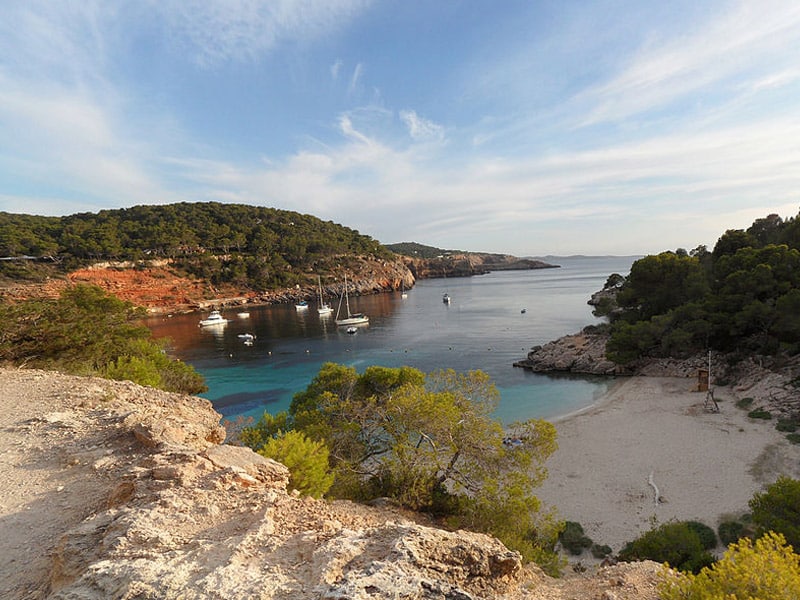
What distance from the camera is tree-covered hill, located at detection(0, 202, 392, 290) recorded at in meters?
65.0

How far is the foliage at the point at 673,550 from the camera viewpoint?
373 inches

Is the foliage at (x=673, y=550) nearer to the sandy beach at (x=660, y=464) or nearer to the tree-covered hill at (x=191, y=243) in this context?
the sandy beach at (x=660, y=464)

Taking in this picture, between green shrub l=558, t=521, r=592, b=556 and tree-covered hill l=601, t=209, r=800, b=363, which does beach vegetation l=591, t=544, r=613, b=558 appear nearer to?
green shrub l=558, t=521, r=592, b=556

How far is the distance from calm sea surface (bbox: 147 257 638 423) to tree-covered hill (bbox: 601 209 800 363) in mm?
5413

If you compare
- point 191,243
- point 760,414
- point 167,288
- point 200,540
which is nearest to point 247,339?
point 167,288

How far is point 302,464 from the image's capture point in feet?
24.9

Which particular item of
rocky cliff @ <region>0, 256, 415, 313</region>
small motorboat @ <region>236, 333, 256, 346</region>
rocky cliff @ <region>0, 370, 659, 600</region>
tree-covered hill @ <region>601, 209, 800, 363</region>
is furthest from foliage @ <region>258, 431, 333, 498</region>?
rocky cliff @ <region>0, 256, 415, 313</region>

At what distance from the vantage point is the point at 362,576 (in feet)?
11.2

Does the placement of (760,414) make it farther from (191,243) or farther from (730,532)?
(191,243)

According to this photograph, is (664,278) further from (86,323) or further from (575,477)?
(86,323)

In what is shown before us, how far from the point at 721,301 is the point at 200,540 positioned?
32.6m

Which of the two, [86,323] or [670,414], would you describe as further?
[670,414]

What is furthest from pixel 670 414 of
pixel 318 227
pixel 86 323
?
pixel 318 227

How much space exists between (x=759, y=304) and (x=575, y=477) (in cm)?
1766
